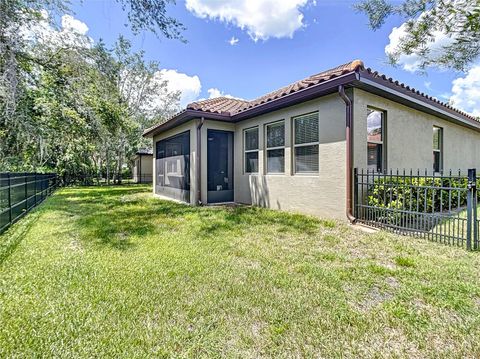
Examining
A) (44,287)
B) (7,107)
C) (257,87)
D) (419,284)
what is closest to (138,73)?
A: (257,87)

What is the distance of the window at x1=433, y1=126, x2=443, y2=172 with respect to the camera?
28.5ft

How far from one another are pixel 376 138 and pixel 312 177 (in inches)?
77.0

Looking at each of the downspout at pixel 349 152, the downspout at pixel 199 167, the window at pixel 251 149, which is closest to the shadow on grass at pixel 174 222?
the downspout at pixel 349 152

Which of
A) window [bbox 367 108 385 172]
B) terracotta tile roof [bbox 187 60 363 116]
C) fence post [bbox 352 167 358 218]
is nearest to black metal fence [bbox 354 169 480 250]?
fence post [bbox 352 167 358 218]

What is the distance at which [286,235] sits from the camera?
4.75 m

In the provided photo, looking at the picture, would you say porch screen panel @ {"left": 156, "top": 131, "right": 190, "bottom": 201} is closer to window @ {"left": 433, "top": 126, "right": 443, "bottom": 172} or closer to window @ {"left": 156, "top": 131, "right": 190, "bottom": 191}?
window @ {"left": 156, "top": 131, "right": 190, "bottom": 191}

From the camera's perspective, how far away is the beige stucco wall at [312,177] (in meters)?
5.66

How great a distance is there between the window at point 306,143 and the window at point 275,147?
0.46 metres

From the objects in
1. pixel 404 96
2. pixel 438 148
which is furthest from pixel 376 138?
pixel 438 148

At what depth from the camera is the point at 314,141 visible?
6.29 metres

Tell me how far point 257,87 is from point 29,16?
10.3 meters

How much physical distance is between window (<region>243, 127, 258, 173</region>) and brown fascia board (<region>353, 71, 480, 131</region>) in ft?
11.7

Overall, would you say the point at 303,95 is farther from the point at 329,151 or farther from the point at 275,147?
the point at 275,147

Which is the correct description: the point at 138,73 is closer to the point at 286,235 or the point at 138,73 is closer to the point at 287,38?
the point at 287,38
